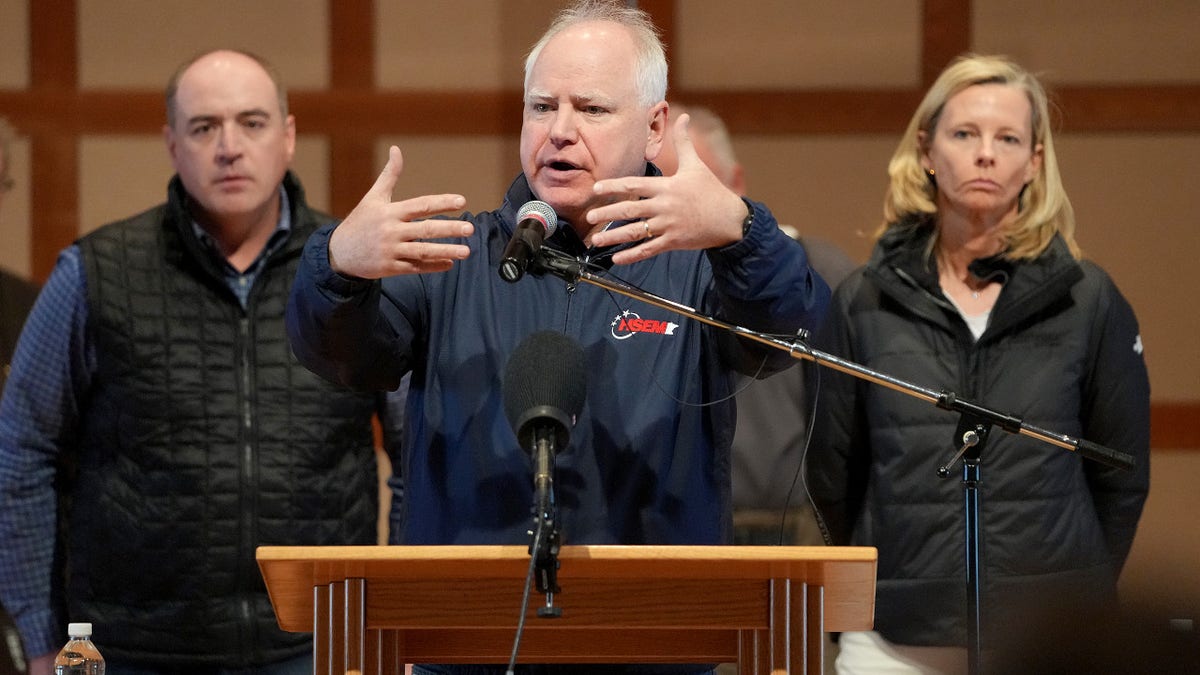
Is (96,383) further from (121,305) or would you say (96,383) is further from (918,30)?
(918,30)

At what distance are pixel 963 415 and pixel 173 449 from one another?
175cm

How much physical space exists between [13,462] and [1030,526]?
85.5 inches

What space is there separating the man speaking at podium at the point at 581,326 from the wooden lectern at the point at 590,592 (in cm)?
26

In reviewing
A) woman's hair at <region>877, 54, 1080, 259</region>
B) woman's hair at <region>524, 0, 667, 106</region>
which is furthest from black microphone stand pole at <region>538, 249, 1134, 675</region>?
woman's hair at <region>877, 54, 1080, 259</region>

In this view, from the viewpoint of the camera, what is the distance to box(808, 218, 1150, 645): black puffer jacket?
3.13 metres

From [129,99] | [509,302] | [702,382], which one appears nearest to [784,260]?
[702,382]

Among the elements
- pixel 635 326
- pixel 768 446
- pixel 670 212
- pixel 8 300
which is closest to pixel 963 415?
pixel 635 326

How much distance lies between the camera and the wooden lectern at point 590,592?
6.01ft

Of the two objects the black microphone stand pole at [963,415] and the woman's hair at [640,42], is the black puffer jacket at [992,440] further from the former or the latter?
the woman's hair at [640,42]

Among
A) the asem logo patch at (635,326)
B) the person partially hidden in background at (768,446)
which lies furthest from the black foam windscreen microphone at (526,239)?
the person partially hidden in background at (768,446)

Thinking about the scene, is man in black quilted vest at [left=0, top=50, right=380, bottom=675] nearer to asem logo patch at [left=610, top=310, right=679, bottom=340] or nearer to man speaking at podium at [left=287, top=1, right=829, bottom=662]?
man speaking at podium at [left=287, top=1, right=829, bottom=662]

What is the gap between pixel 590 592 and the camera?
6.46 feet

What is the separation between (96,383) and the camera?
11.0 ft

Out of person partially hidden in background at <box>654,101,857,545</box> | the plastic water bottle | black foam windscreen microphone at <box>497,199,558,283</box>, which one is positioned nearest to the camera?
black foam windscreen microphone at <box>497,199,558,283</box>
